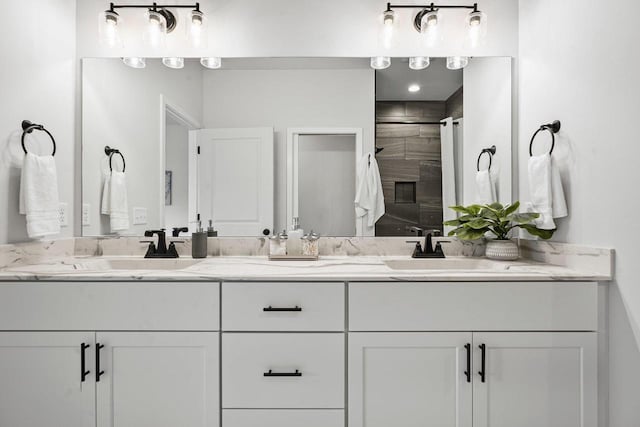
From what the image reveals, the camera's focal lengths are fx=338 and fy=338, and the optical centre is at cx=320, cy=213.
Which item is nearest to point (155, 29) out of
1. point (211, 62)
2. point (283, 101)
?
point (211, 62)

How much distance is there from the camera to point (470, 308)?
1241 millimetres

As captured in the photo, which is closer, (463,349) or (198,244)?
(463,349)

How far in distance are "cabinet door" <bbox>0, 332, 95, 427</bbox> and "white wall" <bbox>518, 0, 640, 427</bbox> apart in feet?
6.37

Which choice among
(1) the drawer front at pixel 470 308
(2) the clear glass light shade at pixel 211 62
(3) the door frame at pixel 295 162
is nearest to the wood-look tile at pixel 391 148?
(3) the door frame at pixel 295 162

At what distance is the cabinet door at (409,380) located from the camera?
1233mm

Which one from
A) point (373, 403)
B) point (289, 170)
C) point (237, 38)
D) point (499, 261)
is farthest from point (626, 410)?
point (237, 38)

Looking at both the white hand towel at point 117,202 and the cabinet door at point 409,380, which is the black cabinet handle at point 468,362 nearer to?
the cabinet door at point 409,380

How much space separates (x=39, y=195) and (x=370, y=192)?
155 centimetres

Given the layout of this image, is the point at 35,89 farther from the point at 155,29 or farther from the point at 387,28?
the point at 387,28

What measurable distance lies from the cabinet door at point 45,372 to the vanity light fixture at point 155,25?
1.45m

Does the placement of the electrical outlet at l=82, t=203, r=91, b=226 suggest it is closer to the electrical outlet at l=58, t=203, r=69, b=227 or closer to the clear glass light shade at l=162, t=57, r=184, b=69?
the electrical outlet at l=58, t=203, r=69, b=227

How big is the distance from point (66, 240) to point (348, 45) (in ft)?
5.93

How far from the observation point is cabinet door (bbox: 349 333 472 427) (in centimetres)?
123

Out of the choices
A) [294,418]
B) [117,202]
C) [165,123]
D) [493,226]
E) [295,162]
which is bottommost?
[294,418]
